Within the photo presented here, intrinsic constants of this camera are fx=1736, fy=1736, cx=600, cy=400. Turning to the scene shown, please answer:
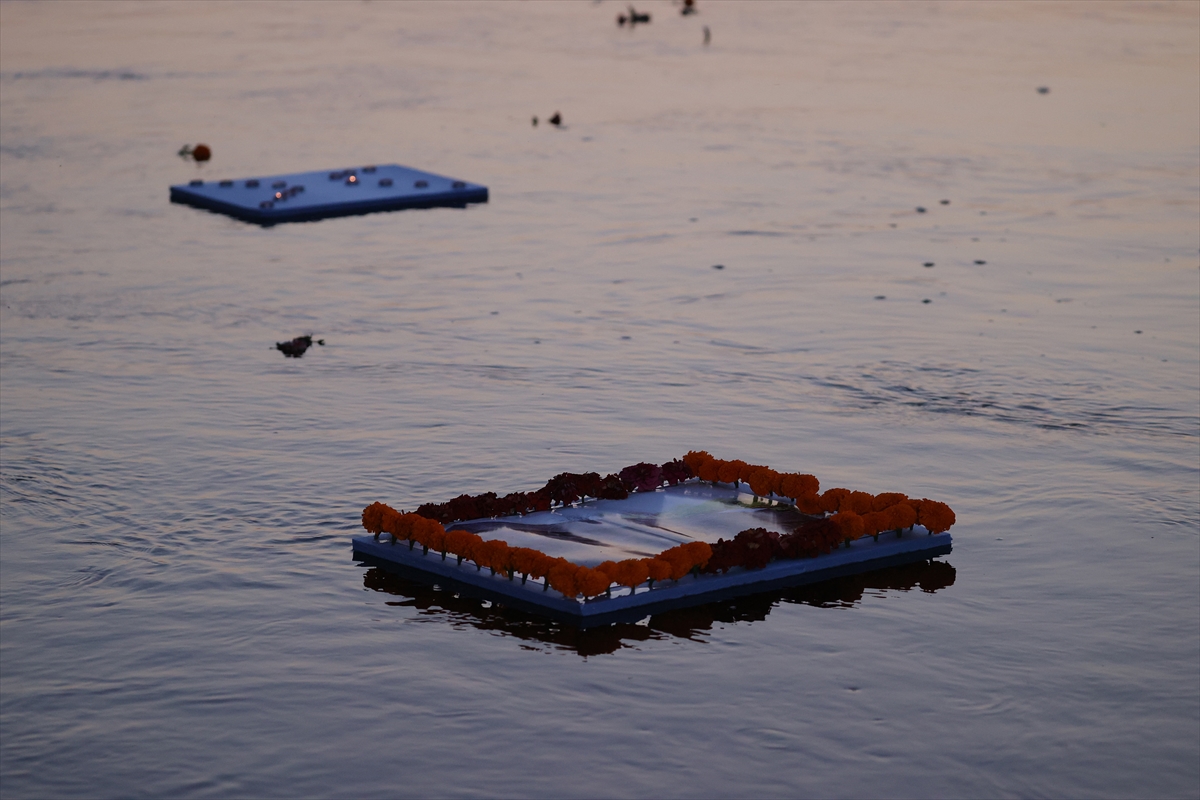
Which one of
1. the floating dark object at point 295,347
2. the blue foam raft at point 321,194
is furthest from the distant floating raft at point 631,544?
the blue foam raft at point 321,194

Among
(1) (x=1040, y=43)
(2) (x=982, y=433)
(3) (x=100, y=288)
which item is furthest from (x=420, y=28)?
(2) (x=982, y=433)

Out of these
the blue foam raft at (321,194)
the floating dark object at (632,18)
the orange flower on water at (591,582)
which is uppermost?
the floating dark object at (632,18)

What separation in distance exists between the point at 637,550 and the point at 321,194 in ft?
74.3

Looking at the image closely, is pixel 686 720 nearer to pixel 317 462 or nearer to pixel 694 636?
pixel 694 636

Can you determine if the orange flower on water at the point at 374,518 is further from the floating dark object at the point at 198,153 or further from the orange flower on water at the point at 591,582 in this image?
the floating dark object at the point at 198,153

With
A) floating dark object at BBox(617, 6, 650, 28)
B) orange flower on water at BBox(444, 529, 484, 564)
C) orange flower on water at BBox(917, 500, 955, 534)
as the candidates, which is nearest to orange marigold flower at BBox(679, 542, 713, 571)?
orange flower on water at BBox(444, 529, 484, 564)

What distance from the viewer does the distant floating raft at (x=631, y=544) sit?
1650 cm

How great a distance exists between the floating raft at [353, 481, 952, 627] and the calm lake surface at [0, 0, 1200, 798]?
0.24 metres

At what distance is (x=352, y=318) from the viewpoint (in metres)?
28.8

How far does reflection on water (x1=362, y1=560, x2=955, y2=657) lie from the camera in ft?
52.9

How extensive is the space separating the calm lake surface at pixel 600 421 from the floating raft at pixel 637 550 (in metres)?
0.24

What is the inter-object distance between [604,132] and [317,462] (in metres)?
27.8

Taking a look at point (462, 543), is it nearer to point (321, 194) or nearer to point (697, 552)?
point (697, 552)

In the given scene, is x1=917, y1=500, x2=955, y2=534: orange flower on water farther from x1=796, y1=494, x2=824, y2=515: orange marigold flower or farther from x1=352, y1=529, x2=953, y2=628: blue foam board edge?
x1=796, y1=494, x2=824, y2=515: orange marigold flower
